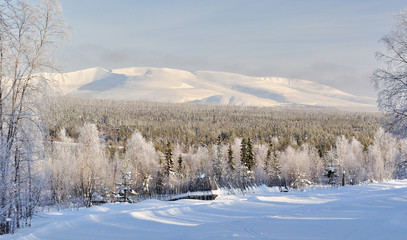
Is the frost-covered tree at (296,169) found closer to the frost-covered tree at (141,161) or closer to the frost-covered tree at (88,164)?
the frost-covered tree at (141,161)

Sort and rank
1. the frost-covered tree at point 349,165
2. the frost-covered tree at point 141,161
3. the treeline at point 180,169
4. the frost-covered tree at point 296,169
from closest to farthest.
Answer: the treeline at point 180,169
the frost-covered tree at point 141,161
the frost-covered tree at point 349,165
the frost-covered tree at point 296,169

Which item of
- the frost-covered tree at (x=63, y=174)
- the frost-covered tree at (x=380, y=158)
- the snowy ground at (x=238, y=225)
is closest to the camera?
A: the snowy ground at (x=238, y=225)

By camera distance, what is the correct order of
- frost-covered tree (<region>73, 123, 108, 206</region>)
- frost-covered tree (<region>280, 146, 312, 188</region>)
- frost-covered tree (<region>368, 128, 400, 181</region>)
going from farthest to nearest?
frost-covered tree (<region>280, 146, 312, 188</region>) → frost-covered tree (<region>368, 128, 400, 181</region>) → frost-covered tree (<region>73, 123, 108, 206</region>)

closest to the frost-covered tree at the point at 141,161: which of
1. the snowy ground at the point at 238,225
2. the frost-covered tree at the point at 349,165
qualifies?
the frost-covered tree at the point at 349,165

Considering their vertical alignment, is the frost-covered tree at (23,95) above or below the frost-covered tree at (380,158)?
above

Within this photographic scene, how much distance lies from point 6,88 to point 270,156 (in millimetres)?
61480

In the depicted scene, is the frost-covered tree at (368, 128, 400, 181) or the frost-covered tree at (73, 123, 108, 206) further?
the frost-covered tree at (368, 128, 400, 181)

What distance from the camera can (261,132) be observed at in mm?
130625

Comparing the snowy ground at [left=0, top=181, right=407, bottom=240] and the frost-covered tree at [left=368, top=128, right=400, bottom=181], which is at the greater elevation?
the snowy ground at [left=0, top=181, right=407, bottom=240]

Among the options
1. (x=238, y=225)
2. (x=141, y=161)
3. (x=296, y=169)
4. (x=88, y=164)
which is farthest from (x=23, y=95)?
(x=296, y=169)

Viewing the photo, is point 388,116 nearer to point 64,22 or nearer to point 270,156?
point 64,22

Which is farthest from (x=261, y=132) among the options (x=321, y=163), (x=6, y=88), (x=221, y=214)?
(x=6, y=88)

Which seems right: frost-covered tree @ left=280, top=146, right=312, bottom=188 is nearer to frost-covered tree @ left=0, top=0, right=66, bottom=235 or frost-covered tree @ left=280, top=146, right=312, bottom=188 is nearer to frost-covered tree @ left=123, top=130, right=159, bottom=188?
frost-covered tree @ left=123, top=130, right=159, bottom=188

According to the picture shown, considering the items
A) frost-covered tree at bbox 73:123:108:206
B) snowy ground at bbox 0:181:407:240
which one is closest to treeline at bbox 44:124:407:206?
frost-covered tree at bbox 73:123:108:206
